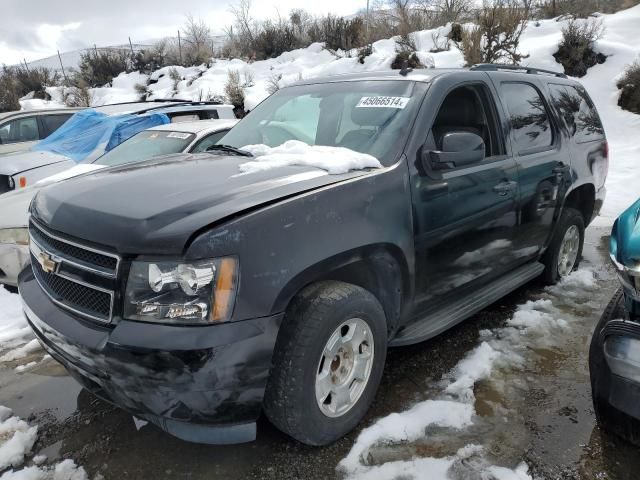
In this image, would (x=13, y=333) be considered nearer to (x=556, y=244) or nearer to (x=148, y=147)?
(x=148, y=147)

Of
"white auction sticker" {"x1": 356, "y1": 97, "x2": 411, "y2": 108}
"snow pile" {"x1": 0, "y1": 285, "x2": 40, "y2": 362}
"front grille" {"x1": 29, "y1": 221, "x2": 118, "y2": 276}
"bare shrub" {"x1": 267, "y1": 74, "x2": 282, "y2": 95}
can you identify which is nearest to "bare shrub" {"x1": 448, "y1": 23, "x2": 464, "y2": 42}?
"bare shrub" {"x1": 267, "y1": 74, "x2": 282, "y2": 95}

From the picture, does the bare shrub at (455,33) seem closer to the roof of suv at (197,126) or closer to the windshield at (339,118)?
the roof of suv at (197,126)

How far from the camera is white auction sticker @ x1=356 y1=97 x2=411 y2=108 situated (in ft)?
9.68

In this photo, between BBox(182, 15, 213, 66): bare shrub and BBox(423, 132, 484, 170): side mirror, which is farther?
BBox(182, 15, 213, 66): bare shrub

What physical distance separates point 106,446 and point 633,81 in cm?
1299

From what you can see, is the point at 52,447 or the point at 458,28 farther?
the point at 458,28

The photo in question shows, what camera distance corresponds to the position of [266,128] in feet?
11.4

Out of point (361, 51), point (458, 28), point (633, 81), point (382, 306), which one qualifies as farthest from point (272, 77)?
point (382, 306)

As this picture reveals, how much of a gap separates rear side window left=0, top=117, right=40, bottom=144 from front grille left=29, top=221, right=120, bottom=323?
7.70 m

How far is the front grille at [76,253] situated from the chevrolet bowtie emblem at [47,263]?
37 millimetres

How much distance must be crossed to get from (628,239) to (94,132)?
280 inches

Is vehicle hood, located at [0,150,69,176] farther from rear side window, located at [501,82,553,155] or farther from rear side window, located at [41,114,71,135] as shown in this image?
rear side window, located at [501,82,553,155]

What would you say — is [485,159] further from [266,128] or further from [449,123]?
[266,128]

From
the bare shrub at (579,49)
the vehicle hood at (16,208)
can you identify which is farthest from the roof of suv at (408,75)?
the bare shrub at (579,49)
